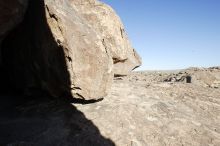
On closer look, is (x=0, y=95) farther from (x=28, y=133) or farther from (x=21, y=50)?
(x=28, y=133)

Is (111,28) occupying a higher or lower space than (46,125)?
higher

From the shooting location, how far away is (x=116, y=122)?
605 centimetres

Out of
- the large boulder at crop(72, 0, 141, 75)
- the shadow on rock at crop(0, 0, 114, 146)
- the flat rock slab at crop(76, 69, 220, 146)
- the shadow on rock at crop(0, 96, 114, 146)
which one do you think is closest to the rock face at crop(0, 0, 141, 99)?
the shadow on rock at crop(0, 0, 114, 146)

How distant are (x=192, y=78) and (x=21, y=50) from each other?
347 inches

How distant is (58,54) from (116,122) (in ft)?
5.95

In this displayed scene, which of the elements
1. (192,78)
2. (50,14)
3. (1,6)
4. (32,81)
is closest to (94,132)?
Answer: (32,81)

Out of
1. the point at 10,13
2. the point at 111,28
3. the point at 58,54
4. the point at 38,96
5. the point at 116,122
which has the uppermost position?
the point at 10,13

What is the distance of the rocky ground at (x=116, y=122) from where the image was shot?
219 inches

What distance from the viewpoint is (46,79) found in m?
6.50

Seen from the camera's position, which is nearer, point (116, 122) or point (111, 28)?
point (116, 122)

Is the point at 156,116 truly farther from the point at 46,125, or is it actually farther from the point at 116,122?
the point at 46,125

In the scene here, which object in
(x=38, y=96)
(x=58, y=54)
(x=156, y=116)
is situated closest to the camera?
(x=58, y=54)

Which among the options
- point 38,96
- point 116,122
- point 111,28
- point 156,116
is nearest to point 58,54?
point 38,96

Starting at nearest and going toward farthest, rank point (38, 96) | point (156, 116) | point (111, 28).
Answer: point (156, 116)
point (38, 96)
point (111, 28)
